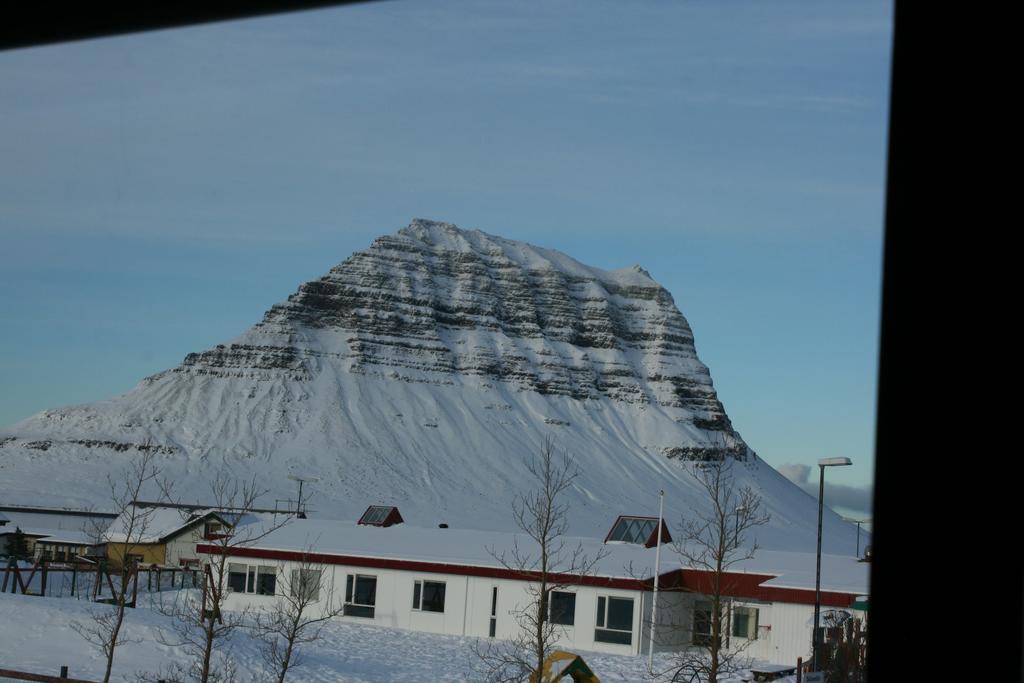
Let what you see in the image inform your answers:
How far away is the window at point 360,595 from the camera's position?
29109mm

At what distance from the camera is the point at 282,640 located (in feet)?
78.4

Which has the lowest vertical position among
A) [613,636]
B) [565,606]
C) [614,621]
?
[613,636]

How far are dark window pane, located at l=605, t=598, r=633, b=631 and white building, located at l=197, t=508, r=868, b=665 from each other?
0.9 inches

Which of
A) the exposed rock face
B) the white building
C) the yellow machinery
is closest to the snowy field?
the white building

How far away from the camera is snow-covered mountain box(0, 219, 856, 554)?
121m

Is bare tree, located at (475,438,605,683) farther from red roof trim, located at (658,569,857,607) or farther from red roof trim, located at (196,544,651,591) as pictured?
red roof trim, located at (658,569,857,607)

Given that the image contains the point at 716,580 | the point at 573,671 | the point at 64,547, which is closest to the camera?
the point at 573,671

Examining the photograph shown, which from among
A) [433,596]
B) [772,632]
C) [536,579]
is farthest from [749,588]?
[433,596]

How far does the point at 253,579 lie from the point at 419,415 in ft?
390

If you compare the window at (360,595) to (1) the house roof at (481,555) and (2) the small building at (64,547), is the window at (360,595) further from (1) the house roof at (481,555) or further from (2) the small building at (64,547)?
(2) the small building at (64,547)

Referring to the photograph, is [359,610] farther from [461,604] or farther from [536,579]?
[536,579]

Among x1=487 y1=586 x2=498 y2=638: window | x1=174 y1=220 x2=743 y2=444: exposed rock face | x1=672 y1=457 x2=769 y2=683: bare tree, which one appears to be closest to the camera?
x1=672 y1=457 x2=769 y2=683: bare tree

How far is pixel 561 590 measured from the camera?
26.5 meters

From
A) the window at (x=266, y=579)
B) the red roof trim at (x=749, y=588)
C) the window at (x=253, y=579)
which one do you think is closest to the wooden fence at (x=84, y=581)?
the window at (x=253, y=579)
